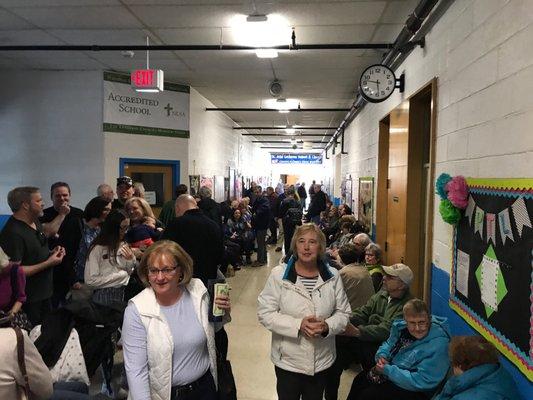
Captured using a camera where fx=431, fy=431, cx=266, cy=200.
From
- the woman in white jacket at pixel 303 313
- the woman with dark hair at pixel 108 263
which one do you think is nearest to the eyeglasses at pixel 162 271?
the woman in white jacket at pixel 303 313

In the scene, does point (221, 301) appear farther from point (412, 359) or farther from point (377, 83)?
point (377, 83)

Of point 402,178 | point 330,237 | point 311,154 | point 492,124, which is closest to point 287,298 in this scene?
point 492,124

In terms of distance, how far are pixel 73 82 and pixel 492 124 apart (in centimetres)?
652

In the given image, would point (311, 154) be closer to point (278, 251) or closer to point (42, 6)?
point (278, 251)

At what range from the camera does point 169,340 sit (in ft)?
6.54

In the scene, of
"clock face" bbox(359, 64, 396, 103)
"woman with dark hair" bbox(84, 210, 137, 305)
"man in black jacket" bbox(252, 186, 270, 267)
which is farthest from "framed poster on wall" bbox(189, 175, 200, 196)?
"woman with dark hair" bbox(84, 210, 137, 305)

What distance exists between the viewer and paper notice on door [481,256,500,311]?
7.80 feet

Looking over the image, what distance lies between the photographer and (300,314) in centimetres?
245

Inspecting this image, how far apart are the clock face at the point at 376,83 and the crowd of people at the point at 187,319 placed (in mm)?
1829

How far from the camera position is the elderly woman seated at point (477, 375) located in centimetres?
204

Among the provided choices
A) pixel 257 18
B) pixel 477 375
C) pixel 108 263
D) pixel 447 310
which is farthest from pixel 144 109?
pixel 477 375

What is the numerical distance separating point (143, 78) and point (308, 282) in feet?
13.4

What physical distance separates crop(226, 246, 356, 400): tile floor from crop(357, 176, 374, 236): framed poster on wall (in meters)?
2.11

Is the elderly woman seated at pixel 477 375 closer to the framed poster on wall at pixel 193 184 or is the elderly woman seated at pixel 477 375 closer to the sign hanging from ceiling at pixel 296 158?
the framed poster on wall at pixel 193 184
